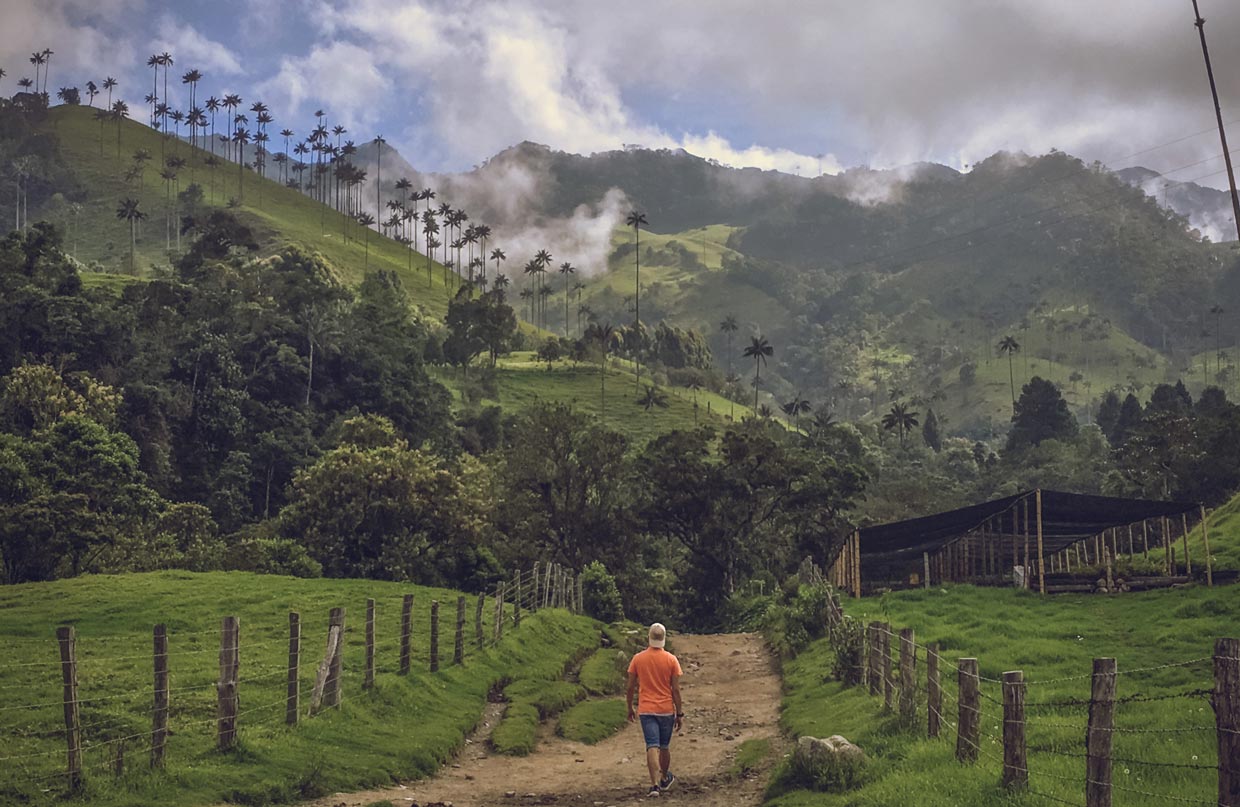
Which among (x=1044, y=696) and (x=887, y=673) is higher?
(x=887, y=673)

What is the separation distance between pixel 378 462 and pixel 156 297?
52.8 m

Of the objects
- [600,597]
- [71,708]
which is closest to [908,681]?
[71,708]

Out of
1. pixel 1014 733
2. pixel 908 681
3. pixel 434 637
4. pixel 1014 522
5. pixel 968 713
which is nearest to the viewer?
pixel 1014 733

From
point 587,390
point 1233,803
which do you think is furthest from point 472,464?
point 587,390

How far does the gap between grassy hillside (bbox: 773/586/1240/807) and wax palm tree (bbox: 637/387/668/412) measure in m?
129

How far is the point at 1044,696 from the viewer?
75.4 feet

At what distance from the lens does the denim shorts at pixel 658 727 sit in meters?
17.8

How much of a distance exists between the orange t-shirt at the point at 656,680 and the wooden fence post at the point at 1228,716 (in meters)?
8.18

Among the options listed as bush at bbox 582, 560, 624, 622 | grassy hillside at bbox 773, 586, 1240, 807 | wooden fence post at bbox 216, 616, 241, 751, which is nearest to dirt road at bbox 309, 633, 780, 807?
grassy hillside at bbox 773, 586, 1240, 807

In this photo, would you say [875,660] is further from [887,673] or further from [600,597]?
[600,597]

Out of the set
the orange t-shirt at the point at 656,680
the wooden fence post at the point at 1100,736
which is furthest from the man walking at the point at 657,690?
the wooden fence post at the point at 1100,736

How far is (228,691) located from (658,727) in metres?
6.79

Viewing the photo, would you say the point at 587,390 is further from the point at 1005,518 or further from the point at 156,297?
the point at 1005,518

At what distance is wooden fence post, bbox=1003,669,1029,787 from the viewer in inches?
550
